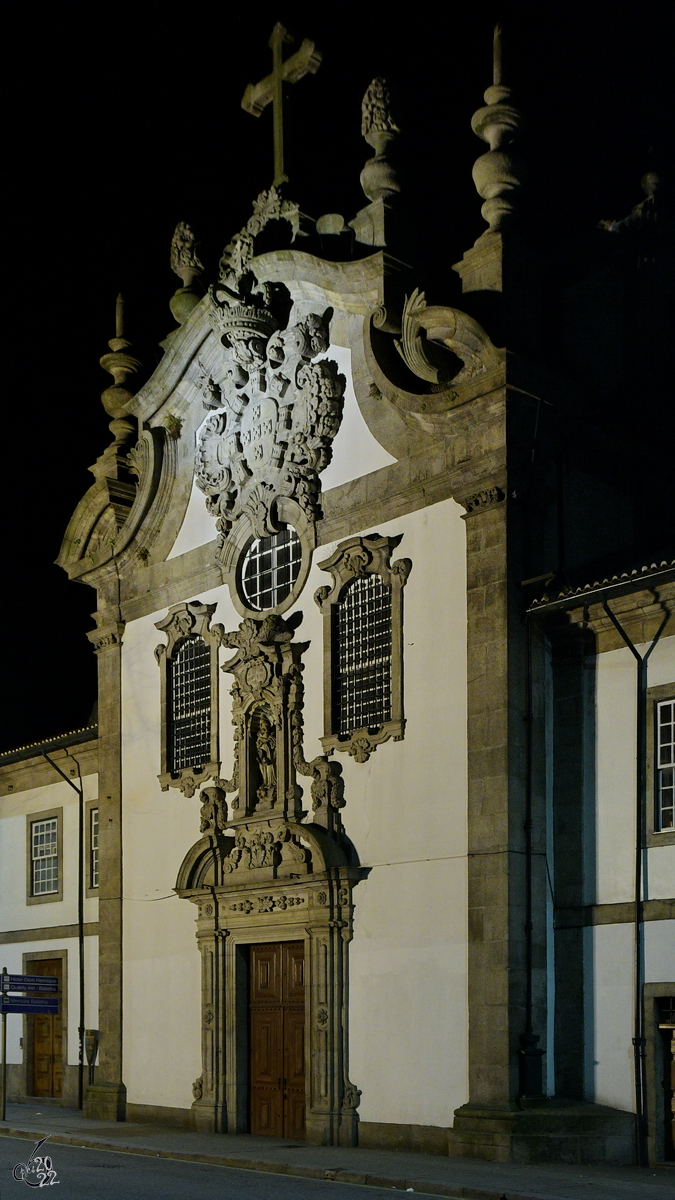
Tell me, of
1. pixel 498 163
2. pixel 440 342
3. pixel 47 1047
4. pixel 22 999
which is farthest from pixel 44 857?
pixel 498 163

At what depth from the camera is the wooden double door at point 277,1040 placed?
21.1 m

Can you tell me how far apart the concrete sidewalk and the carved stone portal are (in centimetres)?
85

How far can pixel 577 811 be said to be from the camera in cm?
1842

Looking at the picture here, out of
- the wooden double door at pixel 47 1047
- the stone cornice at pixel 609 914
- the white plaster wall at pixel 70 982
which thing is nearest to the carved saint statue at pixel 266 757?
the stone cornice at pixel 609 914

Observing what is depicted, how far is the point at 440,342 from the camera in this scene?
20.5m

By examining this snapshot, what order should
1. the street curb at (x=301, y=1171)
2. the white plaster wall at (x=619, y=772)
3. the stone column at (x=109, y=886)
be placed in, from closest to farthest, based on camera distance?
the street curb at (x=301, y=1171), the white plaster wall at (x=619, y=772), the stone column at (x=109, y=886)

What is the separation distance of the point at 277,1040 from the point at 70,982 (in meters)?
7.49

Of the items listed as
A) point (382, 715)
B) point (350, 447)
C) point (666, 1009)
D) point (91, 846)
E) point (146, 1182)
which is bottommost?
point (146, 1182)

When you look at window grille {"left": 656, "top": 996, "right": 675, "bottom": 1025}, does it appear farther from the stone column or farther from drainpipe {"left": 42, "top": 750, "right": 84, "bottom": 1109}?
drainpipe {"left": 42, "top": 750, "right": 84, "bottom": 1109}

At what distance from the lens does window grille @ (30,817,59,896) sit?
29.4m

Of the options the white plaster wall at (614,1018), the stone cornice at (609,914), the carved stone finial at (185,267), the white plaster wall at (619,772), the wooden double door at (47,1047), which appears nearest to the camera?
the stone cornice at (609,914)

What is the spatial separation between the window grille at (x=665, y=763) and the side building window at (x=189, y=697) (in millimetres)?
7758

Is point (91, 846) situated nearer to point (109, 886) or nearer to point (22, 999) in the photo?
point (109, 886)

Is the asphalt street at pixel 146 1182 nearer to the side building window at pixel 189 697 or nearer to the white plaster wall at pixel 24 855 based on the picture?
the side building window at pixel 189 697
